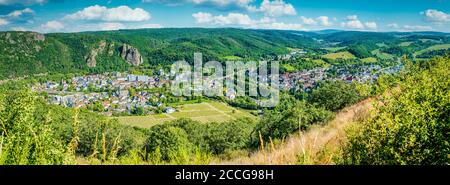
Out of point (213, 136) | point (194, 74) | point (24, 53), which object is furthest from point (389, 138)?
point (24, 53)

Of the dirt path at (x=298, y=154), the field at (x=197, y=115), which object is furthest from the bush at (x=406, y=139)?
the field at (x=197, y=115)

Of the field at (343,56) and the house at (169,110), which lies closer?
the house at (169,110)

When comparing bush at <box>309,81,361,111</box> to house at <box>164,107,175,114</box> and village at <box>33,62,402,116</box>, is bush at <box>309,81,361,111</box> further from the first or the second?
house at <box>164,107,175,114</box>

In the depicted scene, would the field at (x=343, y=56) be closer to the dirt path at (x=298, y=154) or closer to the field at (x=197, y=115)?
the field at (x=197, y=115)

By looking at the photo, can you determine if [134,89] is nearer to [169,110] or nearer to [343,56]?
[169,110]

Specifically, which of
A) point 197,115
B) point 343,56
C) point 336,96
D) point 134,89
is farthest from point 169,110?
point 343,56

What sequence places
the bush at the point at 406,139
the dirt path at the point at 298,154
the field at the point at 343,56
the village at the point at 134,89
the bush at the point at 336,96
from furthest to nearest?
1. the field at the point at 343,56
2. the village at the point at 134,89
3. the bush at the point at 336,96
4. the bush at the point at 406,139
5. the dirt path at the point at 298,154

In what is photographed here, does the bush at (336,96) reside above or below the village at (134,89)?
above
